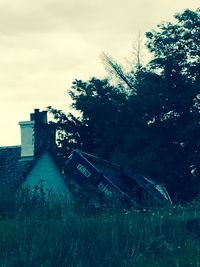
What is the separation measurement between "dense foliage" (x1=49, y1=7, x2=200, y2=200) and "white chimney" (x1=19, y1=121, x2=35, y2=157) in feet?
26.1

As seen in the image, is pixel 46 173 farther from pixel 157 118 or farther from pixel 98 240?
pixel 98 240

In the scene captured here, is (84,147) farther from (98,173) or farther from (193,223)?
(193,223)

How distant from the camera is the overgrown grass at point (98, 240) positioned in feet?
22.3

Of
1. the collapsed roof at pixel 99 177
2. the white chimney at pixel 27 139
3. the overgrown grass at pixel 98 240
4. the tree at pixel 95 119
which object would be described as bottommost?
the overgrown grass at pixel 98 240

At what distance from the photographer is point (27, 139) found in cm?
2967

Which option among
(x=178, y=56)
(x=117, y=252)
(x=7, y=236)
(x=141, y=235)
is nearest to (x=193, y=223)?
(x=141, y=235)

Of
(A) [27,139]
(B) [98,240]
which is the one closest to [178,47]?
(A) [27,139]

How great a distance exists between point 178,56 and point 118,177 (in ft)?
54.9

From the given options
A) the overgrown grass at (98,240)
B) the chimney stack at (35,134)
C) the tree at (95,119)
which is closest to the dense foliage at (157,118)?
the tree at (95,119)

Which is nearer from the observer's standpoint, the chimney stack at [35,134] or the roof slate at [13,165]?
the roof slate at [13,165]

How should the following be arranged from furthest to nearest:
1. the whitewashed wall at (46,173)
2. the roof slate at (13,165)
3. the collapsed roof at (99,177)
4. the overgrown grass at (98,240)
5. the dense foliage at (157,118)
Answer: the dense foliage at (157,118) < the whitewashed wall at (46,173) < the roof slate at (13,165) < the collapsed roof at (99,177) < the overgrown grass at (98,240)

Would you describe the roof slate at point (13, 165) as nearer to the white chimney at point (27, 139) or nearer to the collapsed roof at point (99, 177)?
the white chimney at point (27, 139)

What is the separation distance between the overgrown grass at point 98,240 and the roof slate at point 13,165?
53.7 ft

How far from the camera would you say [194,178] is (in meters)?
37.0
